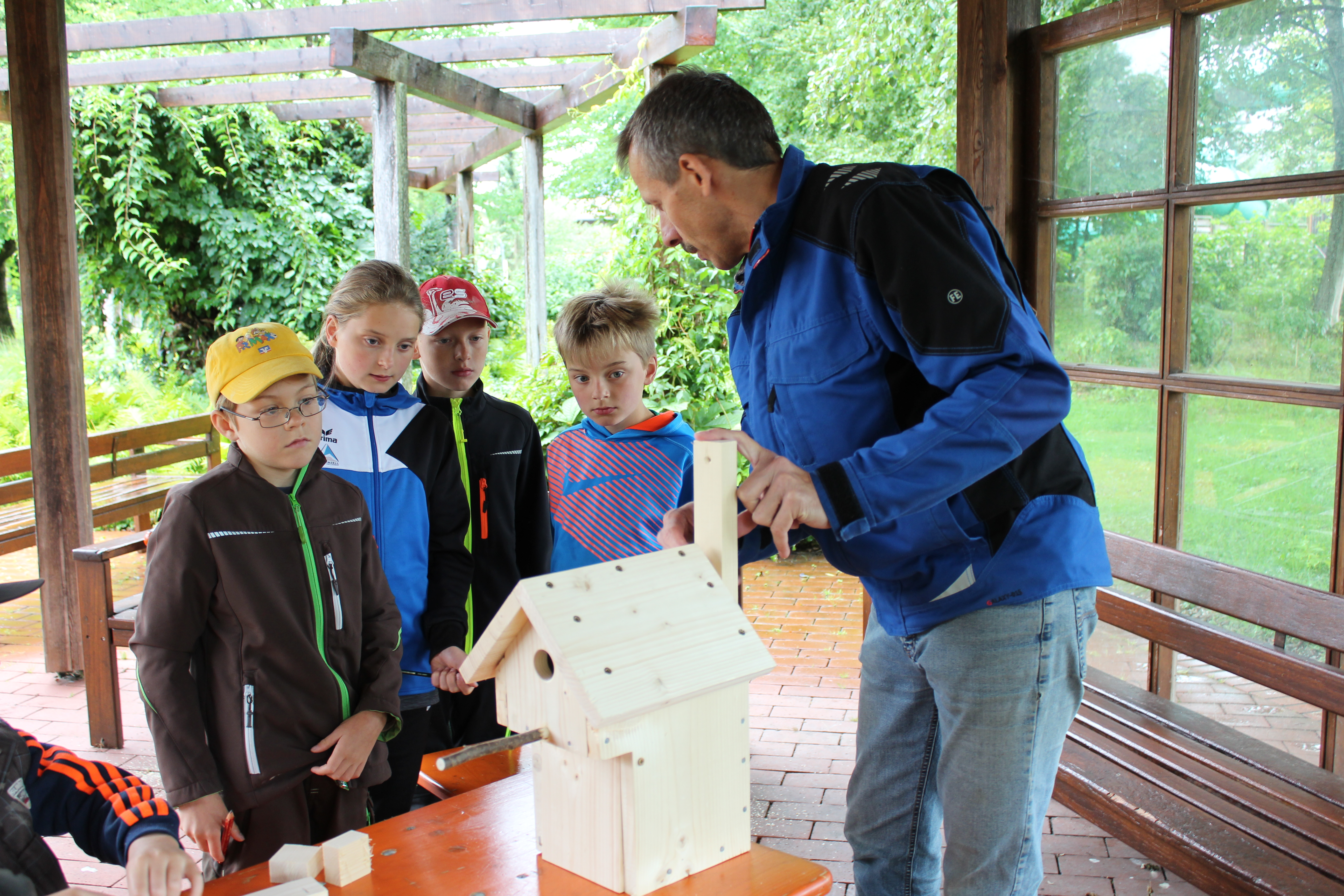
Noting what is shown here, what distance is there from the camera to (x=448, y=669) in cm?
246

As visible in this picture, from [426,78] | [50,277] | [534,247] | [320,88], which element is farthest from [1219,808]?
[320,88]

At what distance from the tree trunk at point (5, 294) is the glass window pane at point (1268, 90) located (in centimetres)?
1385

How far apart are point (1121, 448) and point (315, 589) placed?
8.39ft

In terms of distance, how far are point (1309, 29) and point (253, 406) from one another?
2.81 meters

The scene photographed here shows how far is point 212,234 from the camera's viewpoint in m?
11.4

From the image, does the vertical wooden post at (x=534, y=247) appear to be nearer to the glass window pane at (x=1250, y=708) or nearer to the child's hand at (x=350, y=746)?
the glass window pane at (x=1250, y=708)

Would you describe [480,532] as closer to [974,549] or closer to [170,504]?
[170,504]

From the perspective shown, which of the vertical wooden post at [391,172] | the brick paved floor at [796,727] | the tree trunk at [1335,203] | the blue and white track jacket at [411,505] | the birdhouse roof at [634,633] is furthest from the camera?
the vertical wooden post at [391,172]

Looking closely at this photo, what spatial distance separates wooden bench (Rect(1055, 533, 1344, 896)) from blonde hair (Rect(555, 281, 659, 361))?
61.1 inches

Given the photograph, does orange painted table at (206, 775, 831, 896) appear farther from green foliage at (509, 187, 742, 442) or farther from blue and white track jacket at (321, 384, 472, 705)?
green foliage at (509, 187, 742, 442)

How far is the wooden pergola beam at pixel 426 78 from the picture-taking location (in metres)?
5.85

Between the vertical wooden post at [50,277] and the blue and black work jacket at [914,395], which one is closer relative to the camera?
the blue and black work jacket at [914,395]

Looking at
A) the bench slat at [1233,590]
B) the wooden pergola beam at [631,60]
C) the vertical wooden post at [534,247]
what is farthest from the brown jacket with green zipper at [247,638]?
the vertical wooden post at [534,247]

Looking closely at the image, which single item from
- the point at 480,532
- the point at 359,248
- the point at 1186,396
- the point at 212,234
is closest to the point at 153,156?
the point at 212,234
